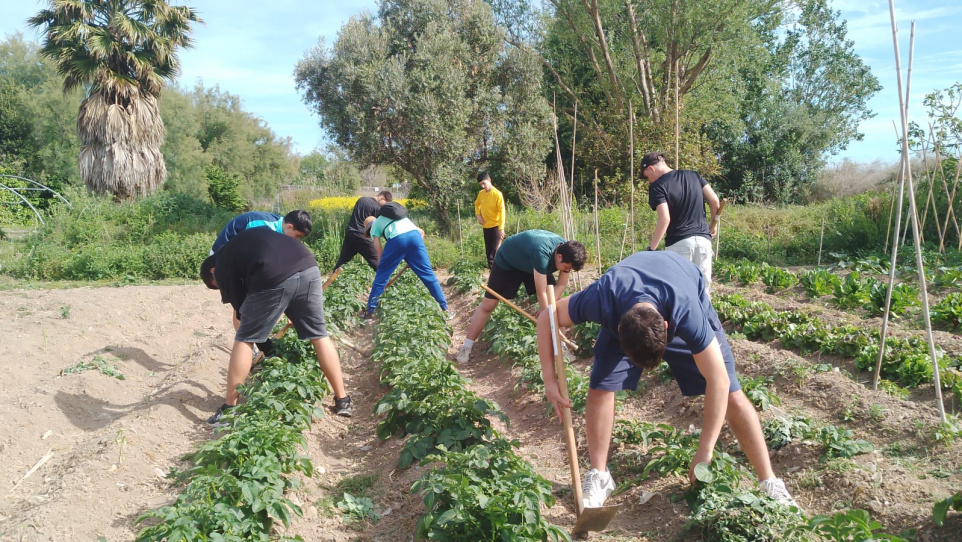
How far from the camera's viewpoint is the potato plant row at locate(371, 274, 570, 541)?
2.83 m

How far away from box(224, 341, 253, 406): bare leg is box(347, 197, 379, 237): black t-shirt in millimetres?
4238

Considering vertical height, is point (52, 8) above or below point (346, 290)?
above

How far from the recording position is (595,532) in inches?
127

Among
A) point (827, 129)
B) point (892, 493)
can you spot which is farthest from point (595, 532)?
point (827, 129)

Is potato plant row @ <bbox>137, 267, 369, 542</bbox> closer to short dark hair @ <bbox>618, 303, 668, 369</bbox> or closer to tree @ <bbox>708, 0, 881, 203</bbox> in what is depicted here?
short dark hair @ <bbox>618, 303, 668, 369</bbox>

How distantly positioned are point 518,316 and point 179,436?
351cm

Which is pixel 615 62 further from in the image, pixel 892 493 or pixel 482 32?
pixel 892 493

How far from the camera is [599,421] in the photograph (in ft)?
10.5

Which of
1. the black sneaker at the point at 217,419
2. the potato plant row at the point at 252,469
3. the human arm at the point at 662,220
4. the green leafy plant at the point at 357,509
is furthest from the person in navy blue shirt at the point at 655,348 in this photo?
the black sneaker at the point at 217,419

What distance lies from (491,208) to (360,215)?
2257mm

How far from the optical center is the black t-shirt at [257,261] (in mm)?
4492

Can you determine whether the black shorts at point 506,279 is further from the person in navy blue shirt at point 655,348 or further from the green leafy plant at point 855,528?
the green leafy plant at point 855,528

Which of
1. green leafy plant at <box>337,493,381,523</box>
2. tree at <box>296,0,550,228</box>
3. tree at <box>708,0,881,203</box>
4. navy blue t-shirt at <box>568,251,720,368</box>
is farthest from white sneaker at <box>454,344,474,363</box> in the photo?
tree at <box>708,0,881,203</box>

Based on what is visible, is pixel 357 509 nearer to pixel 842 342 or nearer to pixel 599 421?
pixel 599 421
